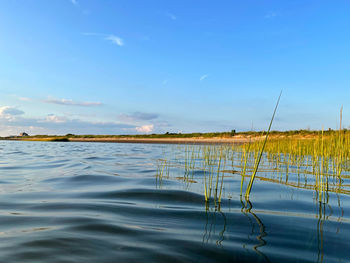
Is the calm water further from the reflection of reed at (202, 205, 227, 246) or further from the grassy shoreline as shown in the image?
the grassy shoreline

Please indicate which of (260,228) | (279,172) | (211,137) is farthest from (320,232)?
(211,137)

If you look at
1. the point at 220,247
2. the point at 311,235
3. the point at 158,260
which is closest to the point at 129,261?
the point at 158,260

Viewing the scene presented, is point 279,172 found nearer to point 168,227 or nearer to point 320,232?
point 320,232

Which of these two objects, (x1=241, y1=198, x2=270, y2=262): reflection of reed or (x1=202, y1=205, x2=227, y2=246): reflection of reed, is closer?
(x1=241, y1=198, x2=270, y2=262): reflection of reed

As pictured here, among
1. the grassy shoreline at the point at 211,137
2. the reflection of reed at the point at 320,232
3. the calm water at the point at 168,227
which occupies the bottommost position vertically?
the calm water at the point at 168,227

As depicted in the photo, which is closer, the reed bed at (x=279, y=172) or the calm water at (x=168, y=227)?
the calm water at (x=168, y=227)

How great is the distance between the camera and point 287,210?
9.48 ft

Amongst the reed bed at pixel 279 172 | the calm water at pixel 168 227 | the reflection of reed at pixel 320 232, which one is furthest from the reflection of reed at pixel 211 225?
the reflection of reed at pixel 320 232

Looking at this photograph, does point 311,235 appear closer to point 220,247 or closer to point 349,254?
point 349,254

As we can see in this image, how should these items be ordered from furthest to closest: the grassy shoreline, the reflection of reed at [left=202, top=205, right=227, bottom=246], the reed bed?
the grassy shoreline, the reed bed, the reflection of reed at [left=202, top=205, right=227, bottom=246]

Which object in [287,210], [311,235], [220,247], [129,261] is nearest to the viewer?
[129,261]

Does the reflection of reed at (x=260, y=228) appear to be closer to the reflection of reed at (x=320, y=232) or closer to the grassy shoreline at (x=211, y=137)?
the reflection of reed at (x=320, y=232)

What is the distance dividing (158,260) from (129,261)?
20 centimetres

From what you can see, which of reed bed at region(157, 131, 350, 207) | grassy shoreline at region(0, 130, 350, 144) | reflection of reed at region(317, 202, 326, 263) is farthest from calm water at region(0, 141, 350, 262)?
grassy shoreline at region(0, 130, 350, 144)
